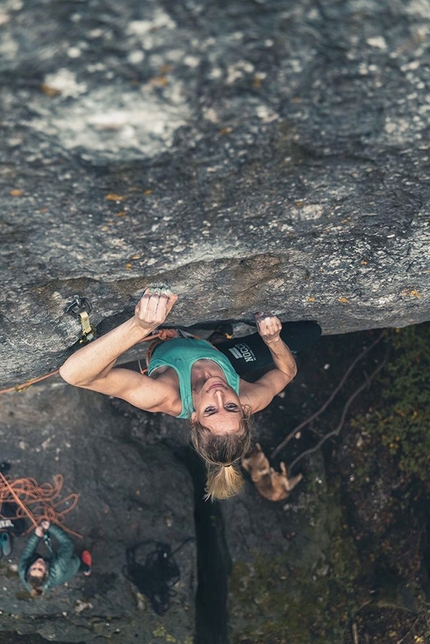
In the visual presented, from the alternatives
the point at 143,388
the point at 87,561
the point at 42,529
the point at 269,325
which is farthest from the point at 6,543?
the point at 269,325

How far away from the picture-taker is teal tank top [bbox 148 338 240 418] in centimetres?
356

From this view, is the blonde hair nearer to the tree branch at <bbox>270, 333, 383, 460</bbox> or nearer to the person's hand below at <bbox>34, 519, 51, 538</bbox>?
the tree branch at <bbox>270, 333, 383, 460</bbox>

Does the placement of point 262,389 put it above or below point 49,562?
above

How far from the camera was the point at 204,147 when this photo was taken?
7.24 ft

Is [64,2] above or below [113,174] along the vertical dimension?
above

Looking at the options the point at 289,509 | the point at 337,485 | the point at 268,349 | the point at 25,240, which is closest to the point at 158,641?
the point at 289,509

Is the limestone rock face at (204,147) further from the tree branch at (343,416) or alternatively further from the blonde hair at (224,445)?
the tree branch at (343,416)

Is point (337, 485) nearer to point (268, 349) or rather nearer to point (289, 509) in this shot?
point (289, 509)

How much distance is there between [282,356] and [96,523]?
8.61 feet

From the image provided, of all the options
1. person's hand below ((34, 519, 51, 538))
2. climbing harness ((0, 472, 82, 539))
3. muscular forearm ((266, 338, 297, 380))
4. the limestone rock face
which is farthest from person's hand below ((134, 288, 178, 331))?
person's hand below ((34, 519, 51, 538))

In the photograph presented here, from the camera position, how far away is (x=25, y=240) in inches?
101

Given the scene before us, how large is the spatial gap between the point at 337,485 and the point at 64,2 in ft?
16.5

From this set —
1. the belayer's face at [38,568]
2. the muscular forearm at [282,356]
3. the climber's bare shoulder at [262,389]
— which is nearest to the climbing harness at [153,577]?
the belayer's face at [38,568]

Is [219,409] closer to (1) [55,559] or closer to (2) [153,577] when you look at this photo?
(1) [55,559]
